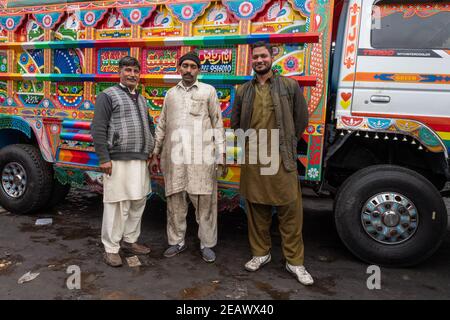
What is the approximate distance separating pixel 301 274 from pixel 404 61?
6.20 feet

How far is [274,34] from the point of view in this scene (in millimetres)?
3314

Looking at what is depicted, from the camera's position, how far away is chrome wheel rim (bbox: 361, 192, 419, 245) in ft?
10.5

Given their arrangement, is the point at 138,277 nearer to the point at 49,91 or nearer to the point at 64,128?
the point at 64,128

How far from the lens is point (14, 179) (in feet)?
15.2

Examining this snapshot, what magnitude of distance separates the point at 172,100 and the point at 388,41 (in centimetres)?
186

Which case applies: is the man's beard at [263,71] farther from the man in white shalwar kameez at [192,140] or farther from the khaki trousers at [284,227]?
the khaki trousers at [284,227]

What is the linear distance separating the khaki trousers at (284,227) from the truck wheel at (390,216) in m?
0.45

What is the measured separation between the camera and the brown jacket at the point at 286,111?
9.67ft

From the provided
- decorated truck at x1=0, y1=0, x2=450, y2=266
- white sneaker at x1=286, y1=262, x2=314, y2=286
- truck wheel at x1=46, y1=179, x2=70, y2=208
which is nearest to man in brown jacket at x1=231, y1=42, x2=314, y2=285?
white sneaker at x1=286, y1=262, x2=314, y2=286

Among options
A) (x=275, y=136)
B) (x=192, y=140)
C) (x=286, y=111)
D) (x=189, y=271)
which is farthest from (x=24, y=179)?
(x=286, y=111)

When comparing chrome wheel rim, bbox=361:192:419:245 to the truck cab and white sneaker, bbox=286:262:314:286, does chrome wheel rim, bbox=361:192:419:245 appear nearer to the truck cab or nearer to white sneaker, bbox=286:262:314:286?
the truck cab

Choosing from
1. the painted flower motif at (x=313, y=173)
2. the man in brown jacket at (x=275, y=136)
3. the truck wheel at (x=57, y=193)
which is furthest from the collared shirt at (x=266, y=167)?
the truck wheel at (x=57, y=193)

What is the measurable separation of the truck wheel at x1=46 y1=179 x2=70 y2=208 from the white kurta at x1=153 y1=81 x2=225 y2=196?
6.99 ft

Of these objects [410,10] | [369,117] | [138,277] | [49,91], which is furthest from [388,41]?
[49,91]
